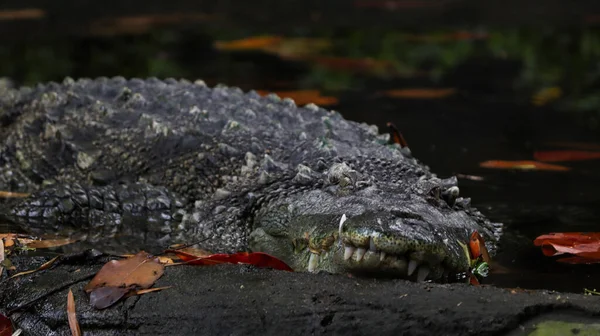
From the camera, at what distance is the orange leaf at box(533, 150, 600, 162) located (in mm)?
5805

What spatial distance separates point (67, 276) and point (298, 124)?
2204 millimetres

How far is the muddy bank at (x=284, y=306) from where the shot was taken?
7.95ft

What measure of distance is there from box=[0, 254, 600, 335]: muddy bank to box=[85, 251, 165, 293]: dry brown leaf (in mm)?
36

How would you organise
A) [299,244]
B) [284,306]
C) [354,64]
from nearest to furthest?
[284,306]
[299,244]
[354,64]

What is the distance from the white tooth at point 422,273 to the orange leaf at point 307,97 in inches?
176

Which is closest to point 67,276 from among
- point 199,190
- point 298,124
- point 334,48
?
point 199,190

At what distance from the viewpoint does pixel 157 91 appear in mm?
5426

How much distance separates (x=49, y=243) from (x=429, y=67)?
6040 millimetres

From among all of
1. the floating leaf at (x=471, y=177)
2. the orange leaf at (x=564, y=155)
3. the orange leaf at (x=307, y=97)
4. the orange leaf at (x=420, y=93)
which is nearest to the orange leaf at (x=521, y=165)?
the orange leaf at (x=564, y=155)

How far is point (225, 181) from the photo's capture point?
4.55m

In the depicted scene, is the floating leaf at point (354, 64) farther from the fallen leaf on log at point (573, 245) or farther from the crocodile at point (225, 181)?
the fallen leaf on log at point (573, 245)

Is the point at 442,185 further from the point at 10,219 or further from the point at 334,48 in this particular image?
the point at 334,48

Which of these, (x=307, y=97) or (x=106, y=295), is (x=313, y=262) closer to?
(x=106, y=295)

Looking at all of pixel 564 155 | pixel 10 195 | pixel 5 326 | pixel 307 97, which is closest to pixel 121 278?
pixel 5 326
